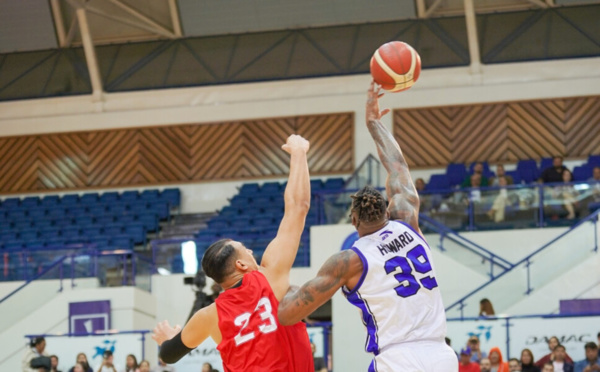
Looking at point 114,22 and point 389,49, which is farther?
point 114,22

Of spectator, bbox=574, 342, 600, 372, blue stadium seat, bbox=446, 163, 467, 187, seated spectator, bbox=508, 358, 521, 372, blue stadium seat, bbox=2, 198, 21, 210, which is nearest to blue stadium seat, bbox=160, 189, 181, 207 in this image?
blue stadium seat, bbox=2, 198, 21, 210

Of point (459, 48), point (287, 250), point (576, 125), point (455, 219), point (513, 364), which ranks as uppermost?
point (459, 48)

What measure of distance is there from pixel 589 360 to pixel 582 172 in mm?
7779

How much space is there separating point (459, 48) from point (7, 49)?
11.0 m

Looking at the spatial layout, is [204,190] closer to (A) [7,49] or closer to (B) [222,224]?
(B) [222,224]

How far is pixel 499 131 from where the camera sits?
72.5 ft

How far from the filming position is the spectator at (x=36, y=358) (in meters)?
14.5

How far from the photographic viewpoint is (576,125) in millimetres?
21812

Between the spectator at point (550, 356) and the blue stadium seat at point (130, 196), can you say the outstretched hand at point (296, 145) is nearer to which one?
the spectator at point (550, 356)

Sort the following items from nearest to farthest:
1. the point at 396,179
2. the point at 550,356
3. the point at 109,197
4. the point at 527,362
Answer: the point at 396,179 < the point at 527,362 < the point at 550,356 < the point at 109,197

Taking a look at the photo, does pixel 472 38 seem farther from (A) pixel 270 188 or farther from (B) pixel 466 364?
(B) pixel 466 364

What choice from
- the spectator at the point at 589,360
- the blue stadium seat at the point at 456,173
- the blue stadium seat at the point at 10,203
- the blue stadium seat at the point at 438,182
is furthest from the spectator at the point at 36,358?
the blue stadium seat at the point at 456,173

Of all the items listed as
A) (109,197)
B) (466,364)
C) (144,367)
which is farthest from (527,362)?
(109,197)

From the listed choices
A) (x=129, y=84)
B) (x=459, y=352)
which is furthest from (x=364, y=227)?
(x=129, y=84)
